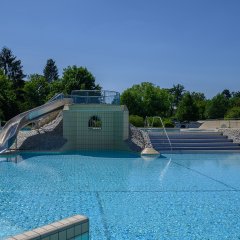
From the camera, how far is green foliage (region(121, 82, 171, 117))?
5200 centimetres

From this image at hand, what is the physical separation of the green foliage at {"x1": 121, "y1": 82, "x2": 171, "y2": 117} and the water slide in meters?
29.0

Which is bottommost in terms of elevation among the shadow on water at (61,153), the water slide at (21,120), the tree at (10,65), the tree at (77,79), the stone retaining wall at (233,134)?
the shadow on water at (61,153)

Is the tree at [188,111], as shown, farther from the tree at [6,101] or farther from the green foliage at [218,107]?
the tree at [6,101]

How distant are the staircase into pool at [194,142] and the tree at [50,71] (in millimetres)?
52210

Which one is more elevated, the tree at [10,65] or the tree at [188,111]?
the tree at [10,65]

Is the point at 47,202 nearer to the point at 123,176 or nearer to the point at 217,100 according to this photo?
the point at 123,176

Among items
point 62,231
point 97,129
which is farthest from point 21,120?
point 62,231

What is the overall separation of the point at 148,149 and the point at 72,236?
16.4m

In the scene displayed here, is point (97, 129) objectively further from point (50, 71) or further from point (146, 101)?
point (50, 71)

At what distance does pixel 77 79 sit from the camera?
147 ft

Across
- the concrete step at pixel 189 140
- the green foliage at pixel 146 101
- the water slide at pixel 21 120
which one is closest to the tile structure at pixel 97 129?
the water slide at pixel 21 120

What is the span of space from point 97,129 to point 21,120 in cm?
463

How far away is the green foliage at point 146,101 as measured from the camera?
52.0 m

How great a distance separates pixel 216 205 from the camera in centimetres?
859
